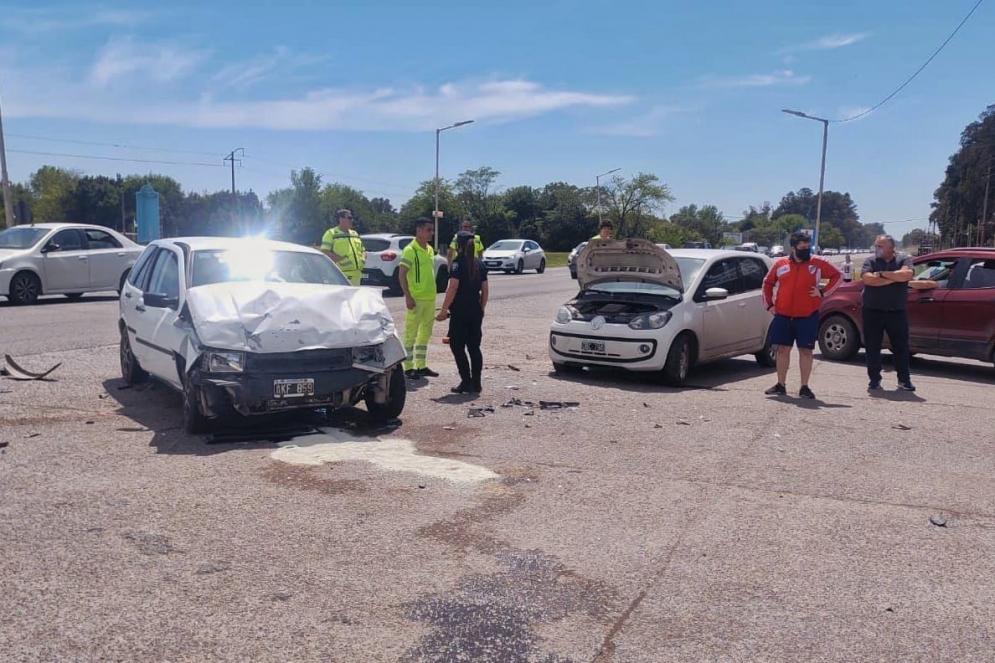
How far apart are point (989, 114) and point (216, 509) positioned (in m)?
82.8

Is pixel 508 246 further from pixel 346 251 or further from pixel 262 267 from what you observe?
pixel 262 267

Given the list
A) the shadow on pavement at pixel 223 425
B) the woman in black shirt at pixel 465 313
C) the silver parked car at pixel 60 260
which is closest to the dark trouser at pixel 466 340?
the woman in black shirt at pixel 465 313

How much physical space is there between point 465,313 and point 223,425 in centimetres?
303

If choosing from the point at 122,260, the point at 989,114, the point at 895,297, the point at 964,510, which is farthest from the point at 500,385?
the point at 989,114

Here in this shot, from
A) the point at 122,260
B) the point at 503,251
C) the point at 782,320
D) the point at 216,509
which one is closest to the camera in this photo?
the point at 216,509

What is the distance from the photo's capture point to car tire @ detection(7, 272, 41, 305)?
683 inches

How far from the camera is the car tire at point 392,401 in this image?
765cm

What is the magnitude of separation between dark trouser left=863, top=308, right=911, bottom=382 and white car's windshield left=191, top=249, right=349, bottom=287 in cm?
625

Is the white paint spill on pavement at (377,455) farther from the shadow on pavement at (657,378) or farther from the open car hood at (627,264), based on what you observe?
the open car hood at (627,264)

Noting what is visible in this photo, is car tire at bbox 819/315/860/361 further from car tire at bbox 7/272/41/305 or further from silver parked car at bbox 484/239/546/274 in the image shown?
silver parked car at bbox 484/239/546/274

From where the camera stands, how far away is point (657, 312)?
34.0ft

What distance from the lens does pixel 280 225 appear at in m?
95.4

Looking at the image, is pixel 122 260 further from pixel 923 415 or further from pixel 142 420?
pixel 923 415

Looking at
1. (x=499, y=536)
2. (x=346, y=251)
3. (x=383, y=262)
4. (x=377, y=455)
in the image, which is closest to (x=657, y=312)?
(x=346, y=251)
